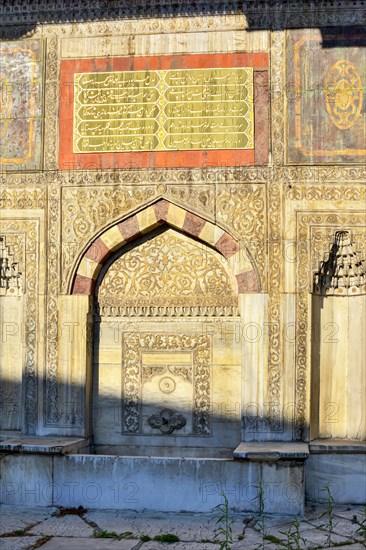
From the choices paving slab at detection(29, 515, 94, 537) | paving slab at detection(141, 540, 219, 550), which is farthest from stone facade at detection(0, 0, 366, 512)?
paving slab at detection(141, 540, 219, 550)

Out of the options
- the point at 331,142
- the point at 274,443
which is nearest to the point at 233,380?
the point at 274,443

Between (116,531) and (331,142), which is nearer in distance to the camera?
(116,531)

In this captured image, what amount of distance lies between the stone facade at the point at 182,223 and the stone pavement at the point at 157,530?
1051mm

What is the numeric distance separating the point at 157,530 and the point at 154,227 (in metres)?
3.20

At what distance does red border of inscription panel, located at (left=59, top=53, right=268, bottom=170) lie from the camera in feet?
33.4

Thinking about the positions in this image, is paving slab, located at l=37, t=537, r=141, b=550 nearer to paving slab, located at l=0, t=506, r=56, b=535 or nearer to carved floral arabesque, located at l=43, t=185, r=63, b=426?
paving slab, located at l=0, t=506, r=56, b=535

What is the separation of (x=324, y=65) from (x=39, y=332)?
4.02 meters

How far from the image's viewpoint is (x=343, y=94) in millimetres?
10125

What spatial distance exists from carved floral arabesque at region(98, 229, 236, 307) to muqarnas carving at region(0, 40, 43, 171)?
143 centimetres

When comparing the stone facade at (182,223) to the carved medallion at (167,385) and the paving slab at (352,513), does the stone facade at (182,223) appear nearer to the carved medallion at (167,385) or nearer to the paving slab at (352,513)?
the carved medallion at (167,385)

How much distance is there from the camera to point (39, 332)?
1036 cm

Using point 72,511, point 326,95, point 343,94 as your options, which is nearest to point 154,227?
point 326,95

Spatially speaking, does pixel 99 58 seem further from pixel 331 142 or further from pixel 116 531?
pixel 116 531

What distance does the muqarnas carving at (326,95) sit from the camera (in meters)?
10.1
